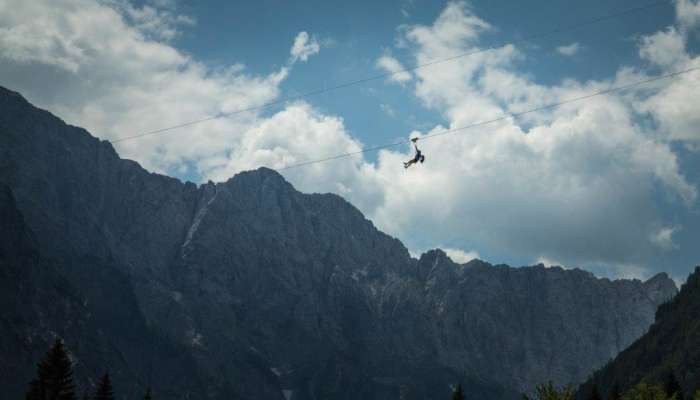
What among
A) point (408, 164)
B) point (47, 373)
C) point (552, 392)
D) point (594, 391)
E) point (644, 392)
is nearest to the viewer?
point (552, 392)

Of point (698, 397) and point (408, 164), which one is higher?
point (408, 164)

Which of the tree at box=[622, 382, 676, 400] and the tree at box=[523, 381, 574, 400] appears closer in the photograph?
the tree at box=[523, 381, 574, 400]

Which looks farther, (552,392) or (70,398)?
(70,398)

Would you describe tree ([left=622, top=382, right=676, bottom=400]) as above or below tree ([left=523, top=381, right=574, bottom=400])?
above

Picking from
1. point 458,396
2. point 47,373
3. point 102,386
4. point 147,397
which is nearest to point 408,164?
point 458,396

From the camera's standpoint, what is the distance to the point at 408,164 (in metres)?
75.2

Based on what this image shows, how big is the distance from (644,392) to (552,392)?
66.0ft

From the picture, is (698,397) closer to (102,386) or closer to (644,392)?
(644,392)

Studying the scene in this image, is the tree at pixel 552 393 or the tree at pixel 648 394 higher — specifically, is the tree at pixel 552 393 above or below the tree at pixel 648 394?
below

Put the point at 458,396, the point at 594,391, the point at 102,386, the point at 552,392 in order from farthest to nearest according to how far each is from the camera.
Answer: the point at 594,391
the point at 102,386
the point at 458,396
the point at 552,392

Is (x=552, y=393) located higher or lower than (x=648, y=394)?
lower

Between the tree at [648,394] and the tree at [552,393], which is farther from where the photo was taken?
the tree at [648,394]

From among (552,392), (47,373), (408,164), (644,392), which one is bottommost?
(552,392)

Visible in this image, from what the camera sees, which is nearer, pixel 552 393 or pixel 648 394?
pixel 552 393
